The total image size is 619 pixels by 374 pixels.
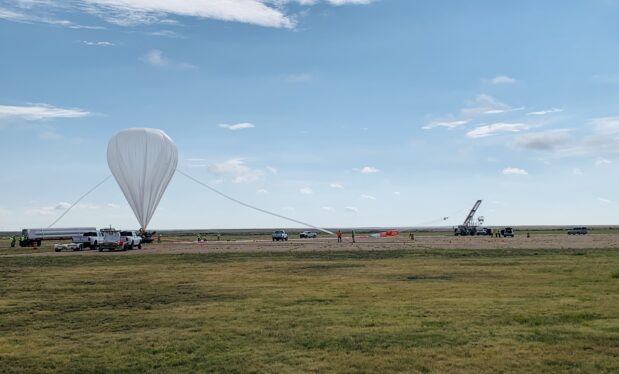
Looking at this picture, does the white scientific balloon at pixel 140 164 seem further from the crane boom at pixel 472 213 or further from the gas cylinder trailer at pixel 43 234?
the crane boom at pixel 472 213

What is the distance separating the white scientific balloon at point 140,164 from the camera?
7588 centimetres

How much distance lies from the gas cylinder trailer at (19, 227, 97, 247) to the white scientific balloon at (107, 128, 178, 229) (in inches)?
488

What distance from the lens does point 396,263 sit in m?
39.4

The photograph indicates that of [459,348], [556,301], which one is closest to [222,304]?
[459,348]

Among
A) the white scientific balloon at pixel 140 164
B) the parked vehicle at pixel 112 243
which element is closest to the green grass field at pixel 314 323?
the parked vehicle at pixel 112 243

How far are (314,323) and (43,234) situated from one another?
84.9m

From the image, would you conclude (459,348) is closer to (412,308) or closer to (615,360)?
(615,360)

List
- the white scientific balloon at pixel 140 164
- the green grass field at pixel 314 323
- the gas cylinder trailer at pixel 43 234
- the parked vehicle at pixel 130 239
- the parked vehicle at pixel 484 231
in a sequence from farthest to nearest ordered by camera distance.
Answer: the parked vehicle at pixel 484 231, the gas cylinder trailer at pixel 43 234, the white scientific balloon at pixel 140 164, the parked vehicle at pixel 130 239, the green grass field at pixel 314 323

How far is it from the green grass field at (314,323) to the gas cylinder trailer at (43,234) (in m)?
58.5

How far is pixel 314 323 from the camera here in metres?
16.8

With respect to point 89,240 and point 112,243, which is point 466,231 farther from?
point 112,243

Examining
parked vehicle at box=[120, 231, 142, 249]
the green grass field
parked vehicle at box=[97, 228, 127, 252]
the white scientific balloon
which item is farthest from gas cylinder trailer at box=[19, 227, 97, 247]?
the green grass field

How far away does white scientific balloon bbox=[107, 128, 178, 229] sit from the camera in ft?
249

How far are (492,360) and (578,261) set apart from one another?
3047cm
